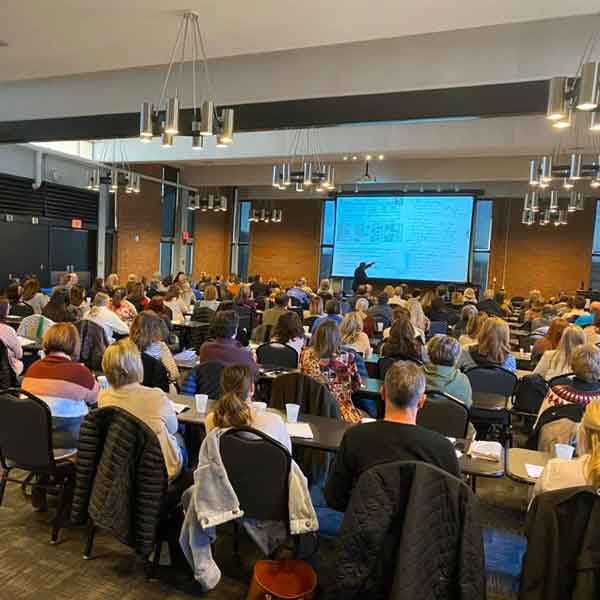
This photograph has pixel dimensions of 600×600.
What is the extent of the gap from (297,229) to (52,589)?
48.5ft

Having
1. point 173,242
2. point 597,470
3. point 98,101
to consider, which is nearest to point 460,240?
point 173,242

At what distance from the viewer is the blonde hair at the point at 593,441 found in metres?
1.96

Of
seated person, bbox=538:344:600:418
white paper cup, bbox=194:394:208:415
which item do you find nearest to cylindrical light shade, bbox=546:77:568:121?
seated person, bbox=538:344:600:418

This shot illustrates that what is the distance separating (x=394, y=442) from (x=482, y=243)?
44.6 feet

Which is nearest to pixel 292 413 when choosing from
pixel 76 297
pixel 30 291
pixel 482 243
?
pixel 76 297

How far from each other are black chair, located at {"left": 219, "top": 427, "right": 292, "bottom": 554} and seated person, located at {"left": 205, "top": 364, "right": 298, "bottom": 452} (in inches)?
2.6

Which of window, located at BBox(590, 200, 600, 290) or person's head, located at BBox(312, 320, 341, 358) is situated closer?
person's head, located at BBox(312, 320, 341, 358)

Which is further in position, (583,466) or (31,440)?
(31,440)

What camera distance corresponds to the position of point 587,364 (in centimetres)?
332

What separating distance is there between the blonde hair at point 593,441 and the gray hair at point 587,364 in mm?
1323

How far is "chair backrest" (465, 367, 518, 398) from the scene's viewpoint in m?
4.53

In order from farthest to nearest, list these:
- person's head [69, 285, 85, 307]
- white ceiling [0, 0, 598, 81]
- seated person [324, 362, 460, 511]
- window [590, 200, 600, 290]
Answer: window [590, 200, 600, 290]
person's head [69, 285, 85, 307]
white ceiling [0, 0, 598, 81]
seated person [324, 362, 460, 511]

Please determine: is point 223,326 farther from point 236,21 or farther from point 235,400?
point 236,21

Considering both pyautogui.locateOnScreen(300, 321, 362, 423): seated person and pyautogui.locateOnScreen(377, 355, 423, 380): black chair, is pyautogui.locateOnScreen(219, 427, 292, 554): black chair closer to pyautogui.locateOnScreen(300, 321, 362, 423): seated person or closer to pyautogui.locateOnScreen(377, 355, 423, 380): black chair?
pyautogui.locateOnScreen(300, 321, 362, 423): seated person
